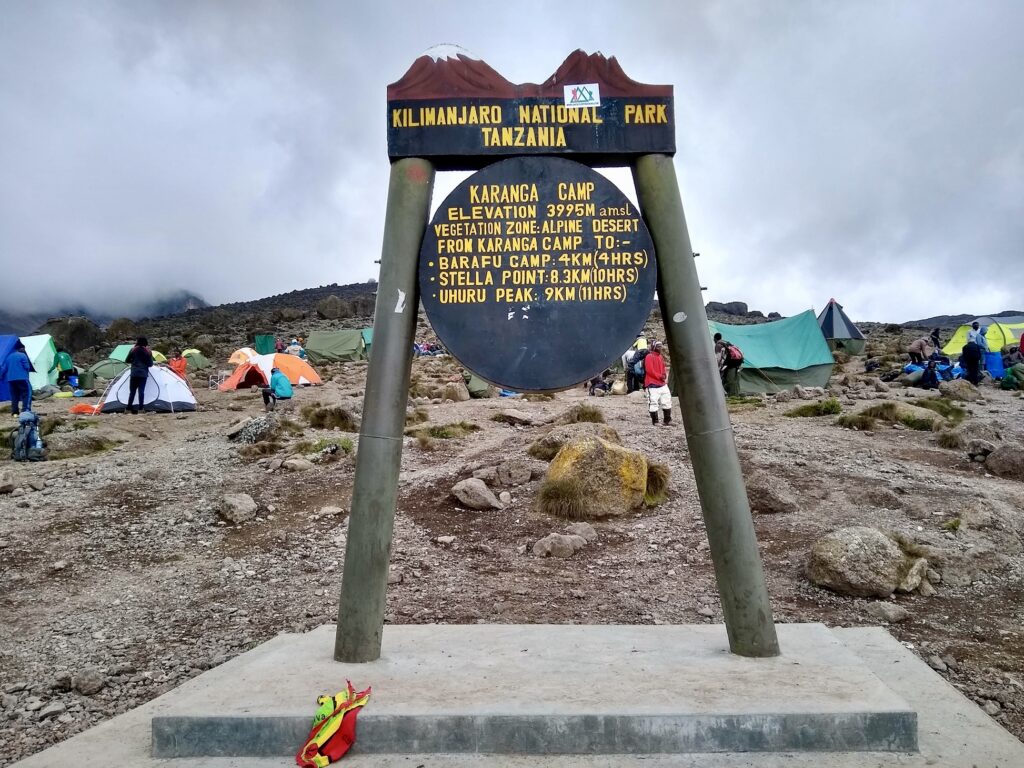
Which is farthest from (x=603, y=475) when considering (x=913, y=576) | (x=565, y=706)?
(x=565, y=706)

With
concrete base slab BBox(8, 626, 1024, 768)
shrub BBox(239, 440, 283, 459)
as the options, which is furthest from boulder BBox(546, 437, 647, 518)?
shrub BBox(239, 440, 283, 459)

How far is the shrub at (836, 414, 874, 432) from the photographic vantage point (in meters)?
13.8

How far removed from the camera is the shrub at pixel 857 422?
1382 cm

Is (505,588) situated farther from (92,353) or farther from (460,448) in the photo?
(92,353)

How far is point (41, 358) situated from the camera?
28.2m

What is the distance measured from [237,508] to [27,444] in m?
5.92

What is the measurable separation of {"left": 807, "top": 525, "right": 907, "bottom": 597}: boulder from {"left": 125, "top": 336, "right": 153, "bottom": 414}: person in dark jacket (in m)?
17.8

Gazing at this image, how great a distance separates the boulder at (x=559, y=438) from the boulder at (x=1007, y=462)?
540 cm

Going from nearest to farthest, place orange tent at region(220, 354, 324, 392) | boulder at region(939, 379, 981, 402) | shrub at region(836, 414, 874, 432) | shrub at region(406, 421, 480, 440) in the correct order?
shrub at region(836, 414, 874, 432) → shrub at region(406, 421, 480, 440) → boulder at region(939, 379, 981, 402) → orange tent at region(220, 354, 324, 392)

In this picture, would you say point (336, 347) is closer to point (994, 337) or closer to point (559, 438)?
point (559, 438)

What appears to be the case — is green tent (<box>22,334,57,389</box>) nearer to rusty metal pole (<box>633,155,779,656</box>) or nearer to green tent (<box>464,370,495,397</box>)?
green tent (<box>464,370,495,397</box>)

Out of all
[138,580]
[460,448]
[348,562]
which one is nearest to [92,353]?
[460,448]

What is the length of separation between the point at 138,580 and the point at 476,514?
3.89m

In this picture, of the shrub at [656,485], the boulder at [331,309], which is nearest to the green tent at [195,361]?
the shrub at [656,485]
